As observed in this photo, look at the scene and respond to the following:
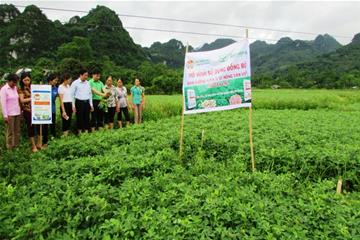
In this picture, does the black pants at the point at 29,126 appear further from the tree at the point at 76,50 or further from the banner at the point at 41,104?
the tree at the point at 76,50

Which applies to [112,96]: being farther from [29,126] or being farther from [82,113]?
[29,126]

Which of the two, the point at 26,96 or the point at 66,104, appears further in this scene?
the point at 66,104

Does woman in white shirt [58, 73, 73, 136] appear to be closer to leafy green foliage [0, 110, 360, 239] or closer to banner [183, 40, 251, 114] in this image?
leafy green foliage [0, 110, 360, 239]

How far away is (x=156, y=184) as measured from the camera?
4.48m

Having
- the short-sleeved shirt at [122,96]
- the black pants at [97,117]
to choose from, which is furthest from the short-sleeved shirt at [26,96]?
the short-sleeved shirt at [122,96]

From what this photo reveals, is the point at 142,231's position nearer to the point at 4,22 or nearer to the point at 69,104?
the point at 69,104

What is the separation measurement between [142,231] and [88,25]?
6475 centimetres

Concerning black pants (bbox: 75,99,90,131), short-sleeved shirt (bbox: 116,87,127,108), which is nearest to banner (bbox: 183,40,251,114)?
black pants (bbox: 75,99,90,131)

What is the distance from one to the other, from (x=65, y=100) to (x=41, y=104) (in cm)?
102

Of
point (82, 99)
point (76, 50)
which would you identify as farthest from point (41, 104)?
point (76, 50)

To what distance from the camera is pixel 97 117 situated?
10.0 m

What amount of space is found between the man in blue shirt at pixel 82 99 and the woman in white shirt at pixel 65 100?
19 centimetres

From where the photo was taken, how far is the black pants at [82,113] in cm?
896

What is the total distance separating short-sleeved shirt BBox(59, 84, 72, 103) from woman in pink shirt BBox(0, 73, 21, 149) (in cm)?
127
